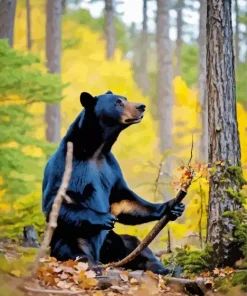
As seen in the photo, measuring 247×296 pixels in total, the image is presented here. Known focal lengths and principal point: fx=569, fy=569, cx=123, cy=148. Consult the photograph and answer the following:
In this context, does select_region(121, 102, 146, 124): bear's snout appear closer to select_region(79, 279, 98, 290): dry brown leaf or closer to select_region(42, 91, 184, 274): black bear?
select_region(42, 91, 184, 274): black bear

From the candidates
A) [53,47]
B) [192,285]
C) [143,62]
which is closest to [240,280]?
[192,285]

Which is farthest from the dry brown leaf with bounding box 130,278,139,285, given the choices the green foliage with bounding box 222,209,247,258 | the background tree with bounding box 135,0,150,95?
the background tree with bounding box 135,0,150,95

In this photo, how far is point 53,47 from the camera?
14.5ft

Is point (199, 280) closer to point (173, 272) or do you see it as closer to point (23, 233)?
point (173, 272)

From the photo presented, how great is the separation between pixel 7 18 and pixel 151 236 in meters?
1.63

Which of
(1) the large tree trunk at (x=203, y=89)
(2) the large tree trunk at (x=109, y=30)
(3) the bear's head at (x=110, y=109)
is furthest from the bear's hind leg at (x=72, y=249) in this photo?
(2) the large tree trunk at (x=109, y=30)

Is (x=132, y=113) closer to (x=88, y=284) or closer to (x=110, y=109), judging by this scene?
(x=110, y=109)

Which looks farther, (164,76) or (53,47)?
(164,76)

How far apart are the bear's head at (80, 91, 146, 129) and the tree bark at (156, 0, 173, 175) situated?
100 inches

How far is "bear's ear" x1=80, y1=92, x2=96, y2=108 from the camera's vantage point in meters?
2.46

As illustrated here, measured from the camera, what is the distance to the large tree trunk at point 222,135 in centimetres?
279

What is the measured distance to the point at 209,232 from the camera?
283cm

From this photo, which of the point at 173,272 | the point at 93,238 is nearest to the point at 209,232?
the point at 173,272

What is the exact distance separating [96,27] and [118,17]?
1.36ft
